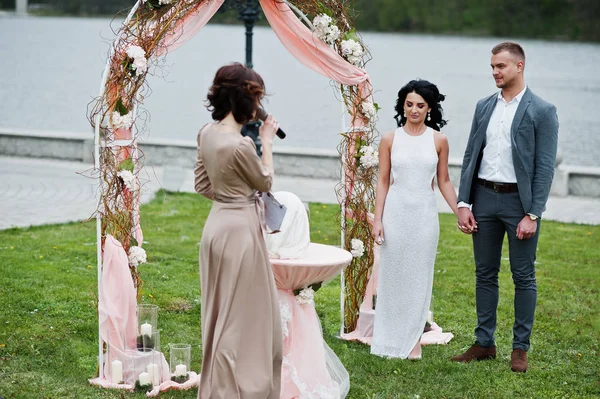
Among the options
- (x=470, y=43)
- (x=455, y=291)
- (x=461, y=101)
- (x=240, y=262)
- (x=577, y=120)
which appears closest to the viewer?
(x=240, y=262)

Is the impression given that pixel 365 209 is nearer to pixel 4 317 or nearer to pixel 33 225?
pixel 4 317

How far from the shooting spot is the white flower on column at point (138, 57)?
5332 mm

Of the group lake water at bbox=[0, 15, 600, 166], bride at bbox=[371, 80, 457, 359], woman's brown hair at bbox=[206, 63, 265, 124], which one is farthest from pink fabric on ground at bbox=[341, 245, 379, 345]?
lake water at bbox=[0, 15, 600, 166]

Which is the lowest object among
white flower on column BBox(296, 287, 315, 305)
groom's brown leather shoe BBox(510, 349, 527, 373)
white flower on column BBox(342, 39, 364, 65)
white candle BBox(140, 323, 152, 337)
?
groom's brown leather shoe BBox(510, 349, 527, 373)

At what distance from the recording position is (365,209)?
21.7 feet

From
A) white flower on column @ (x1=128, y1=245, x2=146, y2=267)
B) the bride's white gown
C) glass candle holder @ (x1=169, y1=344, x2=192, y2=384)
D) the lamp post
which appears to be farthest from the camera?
the lamp post

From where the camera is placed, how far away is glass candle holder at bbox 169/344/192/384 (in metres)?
5.44

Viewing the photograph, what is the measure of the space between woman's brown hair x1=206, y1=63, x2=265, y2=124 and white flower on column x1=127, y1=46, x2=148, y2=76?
3.81 ft

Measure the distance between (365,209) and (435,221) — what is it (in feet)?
2.43

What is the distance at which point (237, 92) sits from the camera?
4.28m

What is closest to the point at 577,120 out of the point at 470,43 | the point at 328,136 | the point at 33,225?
Result: the point at 328,136

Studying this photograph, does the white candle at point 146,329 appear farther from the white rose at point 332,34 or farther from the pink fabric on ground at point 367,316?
the white rose at point 332,34

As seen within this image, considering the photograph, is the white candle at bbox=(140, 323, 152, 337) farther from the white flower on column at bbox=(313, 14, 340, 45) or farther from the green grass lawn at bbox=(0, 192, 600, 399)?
the white flower on column at bbox=(313, 14, 340, 45)

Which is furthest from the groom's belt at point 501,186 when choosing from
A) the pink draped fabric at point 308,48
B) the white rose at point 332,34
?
the white rose at point 332,34
